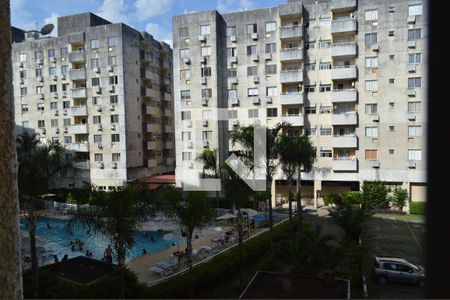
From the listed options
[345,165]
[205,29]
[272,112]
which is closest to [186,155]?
[272,112]

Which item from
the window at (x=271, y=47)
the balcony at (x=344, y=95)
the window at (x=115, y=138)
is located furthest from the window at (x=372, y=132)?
the window at (x=115, y=138)

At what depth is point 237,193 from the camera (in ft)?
61.7

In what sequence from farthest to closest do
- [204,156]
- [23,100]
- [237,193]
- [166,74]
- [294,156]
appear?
[166,74] → [23,100] → [204,156] → [294,156] → [237,193]

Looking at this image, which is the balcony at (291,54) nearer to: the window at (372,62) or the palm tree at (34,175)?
Answer: the window at (372,62)

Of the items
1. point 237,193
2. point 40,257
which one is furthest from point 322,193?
point 40,257

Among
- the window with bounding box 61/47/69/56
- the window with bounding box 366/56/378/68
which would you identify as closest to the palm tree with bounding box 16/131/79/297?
the window with bounding box 366/56/378/68

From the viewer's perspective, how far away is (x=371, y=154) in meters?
36.2

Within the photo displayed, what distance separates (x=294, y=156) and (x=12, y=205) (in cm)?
2166

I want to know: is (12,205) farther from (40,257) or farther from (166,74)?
(166,74)

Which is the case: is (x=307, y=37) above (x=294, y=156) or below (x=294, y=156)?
above

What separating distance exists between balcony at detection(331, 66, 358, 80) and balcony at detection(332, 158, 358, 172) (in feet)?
26.5

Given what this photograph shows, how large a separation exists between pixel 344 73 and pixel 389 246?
18664mm

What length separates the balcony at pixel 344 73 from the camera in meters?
35.8

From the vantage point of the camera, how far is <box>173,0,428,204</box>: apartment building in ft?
115
